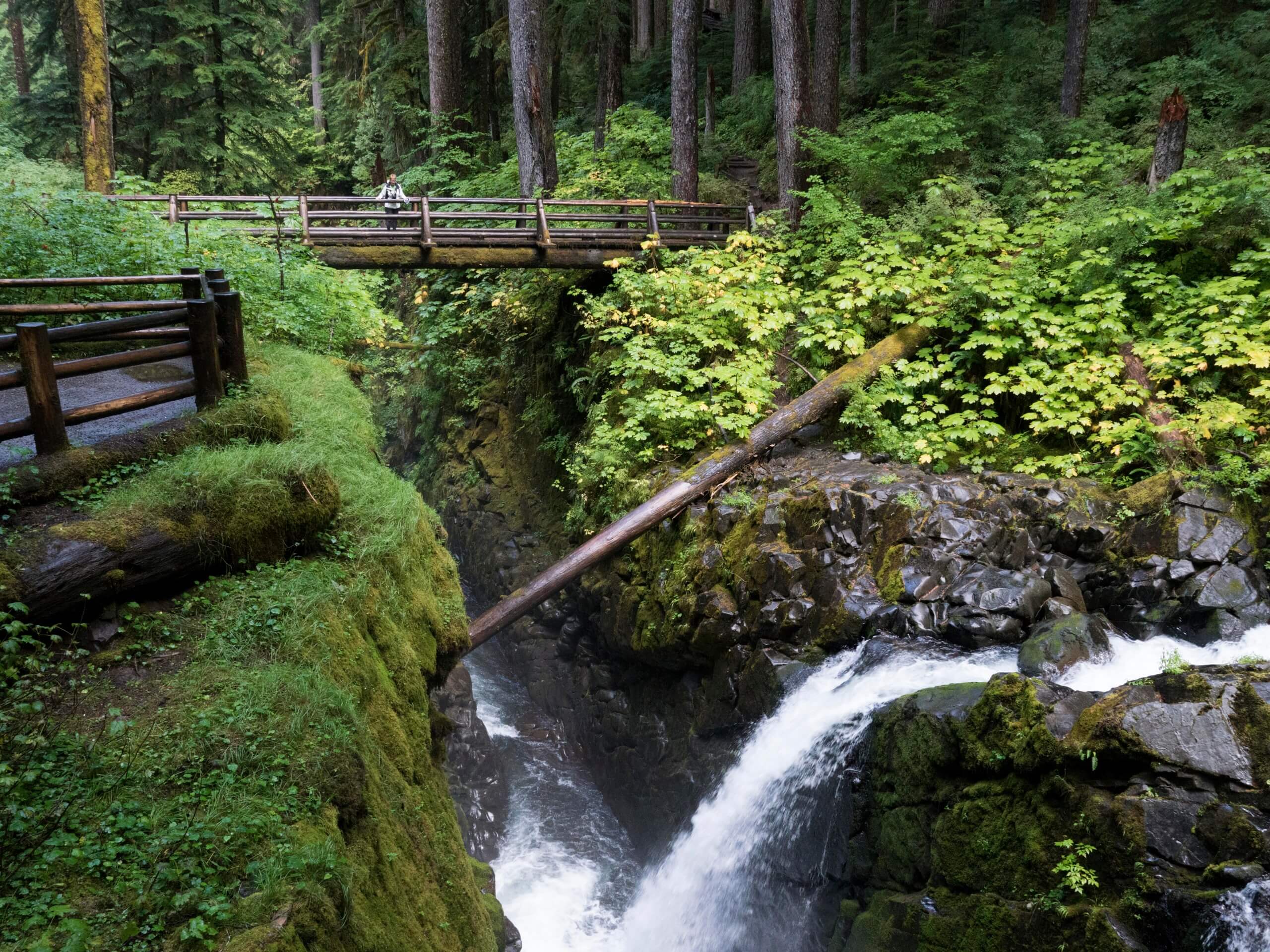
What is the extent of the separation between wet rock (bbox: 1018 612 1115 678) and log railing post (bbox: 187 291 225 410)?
23.2 feet

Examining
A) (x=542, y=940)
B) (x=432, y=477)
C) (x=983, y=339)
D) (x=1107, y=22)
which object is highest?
(x=1107, y=22)

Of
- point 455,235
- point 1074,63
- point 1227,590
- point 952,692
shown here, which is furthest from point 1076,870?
point 1074,63

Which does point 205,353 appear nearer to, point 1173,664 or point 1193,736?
point 1193,736

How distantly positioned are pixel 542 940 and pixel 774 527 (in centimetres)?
556

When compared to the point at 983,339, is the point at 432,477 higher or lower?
lower

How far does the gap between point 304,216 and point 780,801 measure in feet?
37.0

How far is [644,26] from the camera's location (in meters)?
30.9

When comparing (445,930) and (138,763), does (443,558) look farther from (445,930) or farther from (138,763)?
(138,763)

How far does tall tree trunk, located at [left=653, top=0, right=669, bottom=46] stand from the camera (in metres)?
30.5

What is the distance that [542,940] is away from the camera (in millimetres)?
9383

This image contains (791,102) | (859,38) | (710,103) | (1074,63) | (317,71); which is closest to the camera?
(791,102)

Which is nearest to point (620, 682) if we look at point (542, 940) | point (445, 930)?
point (542, 940)

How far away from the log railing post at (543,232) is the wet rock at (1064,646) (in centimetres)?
962

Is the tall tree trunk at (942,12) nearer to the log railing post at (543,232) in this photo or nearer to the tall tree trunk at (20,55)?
the log railing post at (543,232)
